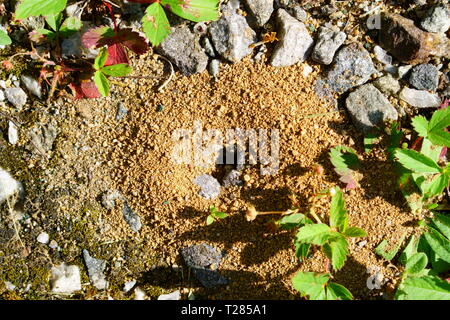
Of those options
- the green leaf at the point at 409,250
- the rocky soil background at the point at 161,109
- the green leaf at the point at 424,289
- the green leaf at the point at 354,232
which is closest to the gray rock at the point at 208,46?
the rocky soil background at the point at 161,109

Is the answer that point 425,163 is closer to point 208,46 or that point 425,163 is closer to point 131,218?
point 208,46

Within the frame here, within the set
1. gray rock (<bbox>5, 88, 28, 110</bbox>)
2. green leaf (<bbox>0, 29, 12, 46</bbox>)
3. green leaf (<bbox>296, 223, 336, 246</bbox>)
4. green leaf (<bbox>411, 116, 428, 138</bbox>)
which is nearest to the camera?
green leaf (<bbox>296, 223, 336, 246</bbox>)

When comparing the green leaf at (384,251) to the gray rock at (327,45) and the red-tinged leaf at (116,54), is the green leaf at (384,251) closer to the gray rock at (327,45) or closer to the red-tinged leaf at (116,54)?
the gray rock at (327,45)

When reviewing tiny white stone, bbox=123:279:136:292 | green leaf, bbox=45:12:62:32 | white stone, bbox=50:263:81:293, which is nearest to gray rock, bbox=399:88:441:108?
tiny white stone, bbox=123:279:136:292

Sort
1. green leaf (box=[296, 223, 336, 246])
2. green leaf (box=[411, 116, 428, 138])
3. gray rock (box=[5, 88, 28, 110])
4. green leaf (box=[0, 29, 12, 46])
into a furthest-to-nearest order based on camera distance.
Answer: gray rock (box=[5, 88, 28, 110]), green leaf (box=[0, 29, 12, 46]), green leaf (box=[411, 116, 428, 138]), green leaf (box=[296, 223, 336, 246])

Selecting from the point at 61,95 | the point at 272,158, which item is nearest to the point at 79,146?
the point at 61,95

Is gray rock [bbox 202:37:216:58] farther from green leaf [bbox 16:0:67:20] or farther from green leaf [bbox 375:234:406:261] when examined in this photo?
green leaf [bbox 375:234:406:261]

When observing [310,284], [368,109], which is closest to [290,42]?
[368,109]
